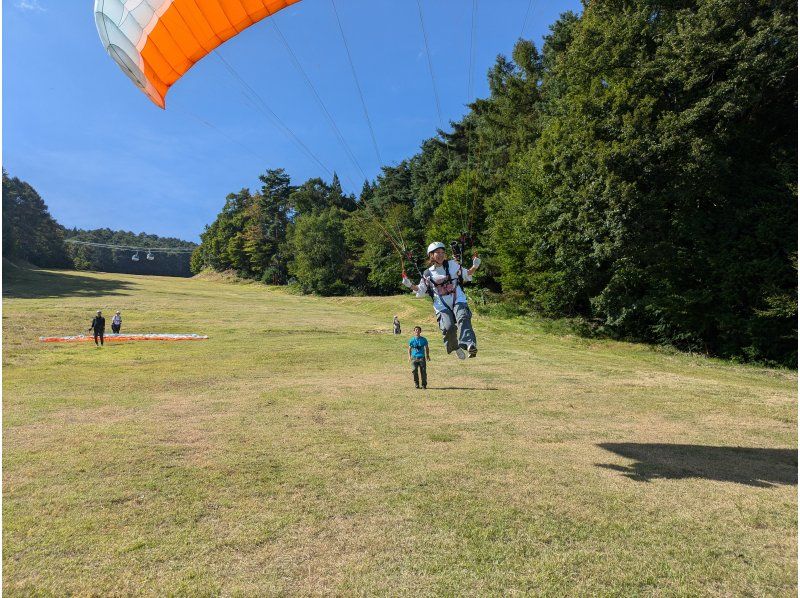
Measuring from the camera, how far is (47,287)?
52.1 meters

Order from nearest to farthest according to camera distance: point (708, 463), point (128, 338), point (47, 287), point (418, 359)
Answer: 1. point (708, 463)
2. point (418, 359)
3. point (128, 338)
4. point (47, 287)

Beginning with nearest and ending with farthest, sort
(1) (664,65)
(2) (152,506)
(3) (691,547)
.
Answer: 1. (3) (691,547)
2. (2) (152,506)
3. (1) (664,65)

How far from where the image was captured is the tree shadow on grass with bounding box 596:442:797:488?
8.22 meters

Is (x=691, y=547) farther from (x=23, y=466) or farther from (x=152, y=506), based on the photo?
(x=23, y=466)

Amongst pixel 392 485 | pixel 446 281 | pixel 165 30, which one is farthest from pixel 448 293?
pixel 165 30

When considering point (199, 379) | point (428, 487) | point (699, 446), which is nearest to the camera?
point (428, 487)

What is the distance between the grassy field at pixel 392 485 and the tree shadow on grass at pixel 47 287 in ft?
120

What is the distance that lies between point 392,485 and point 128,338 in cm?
2460

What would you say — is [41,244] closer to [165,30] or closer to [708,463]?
[165,30]

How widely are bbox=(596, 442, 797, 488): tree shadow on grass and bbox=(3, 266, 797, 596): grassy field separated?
6 cm

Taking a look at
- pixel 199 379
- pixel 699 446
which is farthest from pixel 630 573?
pixel 199 379

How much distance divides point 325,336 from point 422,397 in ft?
53.9

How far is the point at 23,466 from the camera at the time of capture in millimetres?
7660

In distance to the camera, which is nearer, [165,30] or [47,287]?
[165,30]
